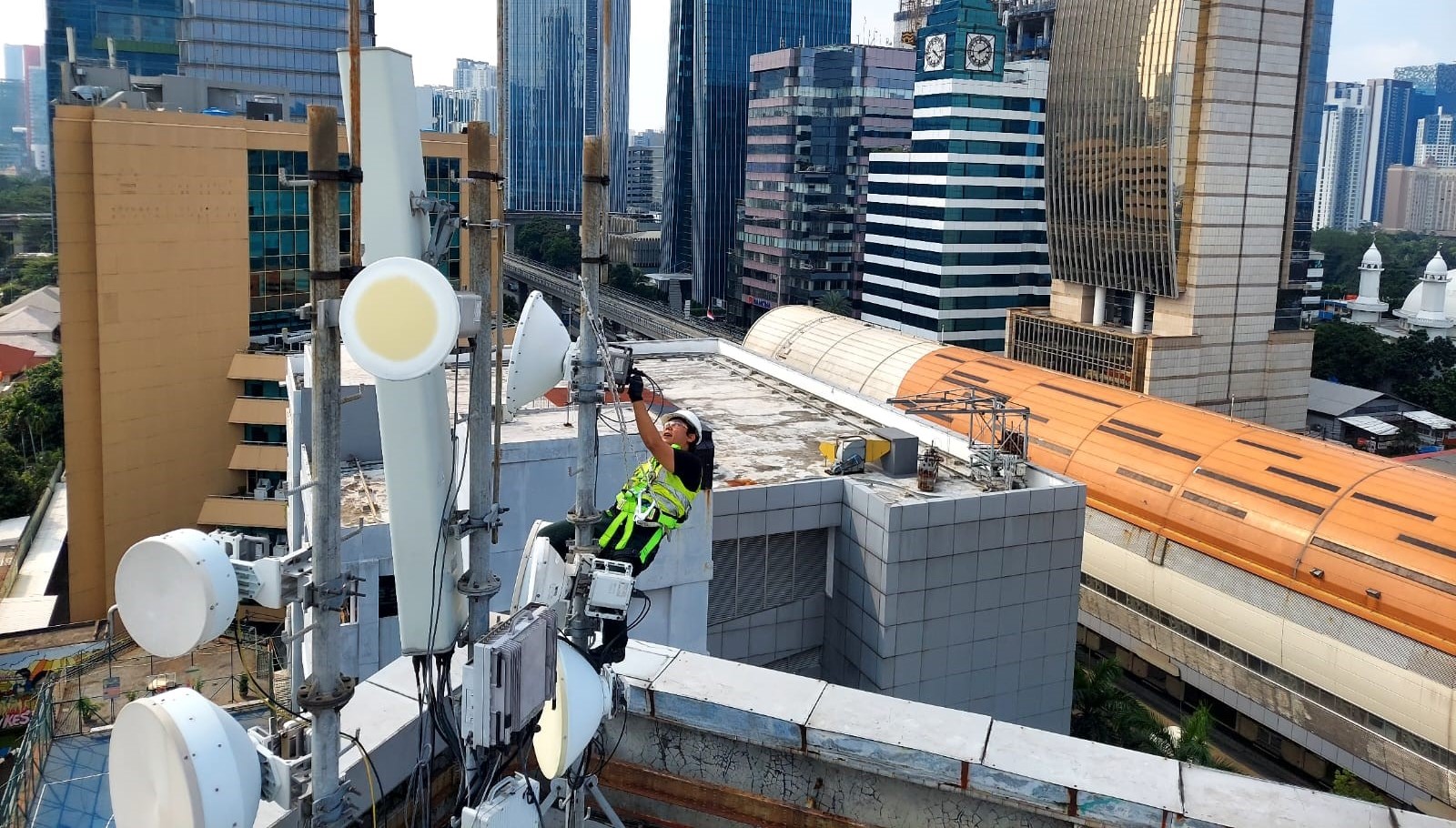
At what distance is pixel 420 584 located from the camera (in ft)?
22.1

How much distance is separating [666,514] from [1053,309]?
172ft

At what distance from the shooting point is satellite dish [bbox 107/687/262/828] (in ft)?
17.5

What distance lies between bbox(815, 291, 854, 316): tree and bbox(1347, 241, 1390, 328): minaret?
41837mm

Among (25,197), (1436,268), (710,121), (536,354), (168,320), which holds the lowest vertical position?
(168,320)

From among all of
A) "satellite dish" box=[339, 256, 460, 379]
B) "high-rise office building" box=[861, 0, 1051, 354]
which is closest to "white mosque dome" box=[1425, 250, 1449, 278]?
"high-rise office building" box=[861, 0, 1051, 354]

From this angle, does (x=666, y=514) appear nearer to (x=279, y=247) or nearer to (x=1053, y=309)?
(x=279, y=247)

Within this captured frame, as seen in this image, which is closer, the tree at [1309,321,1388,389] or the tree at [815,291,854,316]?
the tree at [1309,321,1388,389]

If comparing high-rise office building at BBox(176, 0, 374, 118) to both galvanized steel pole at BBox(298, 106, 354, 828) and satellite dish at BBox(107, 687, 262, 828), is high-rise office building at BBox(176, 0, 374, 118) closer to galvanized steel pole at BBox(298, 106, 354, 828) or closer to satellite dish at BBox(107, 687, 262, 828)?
galvanized steel pole at BBox(298, 106, 354, 828)

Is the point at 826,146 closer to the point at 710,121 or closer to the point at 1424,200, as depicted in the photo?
the point at 710,121

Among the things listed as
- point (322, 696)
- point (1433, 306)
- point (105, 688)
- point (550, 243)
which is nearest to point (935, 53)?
point (1433, 306)

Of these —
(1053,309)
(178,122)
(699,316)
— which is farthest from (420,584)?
(699,316)

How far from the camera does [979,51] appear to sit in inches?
2589

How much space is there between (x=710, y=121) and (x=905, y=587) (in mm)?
94685

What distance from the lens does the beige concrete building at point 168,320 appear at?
33.1 m
